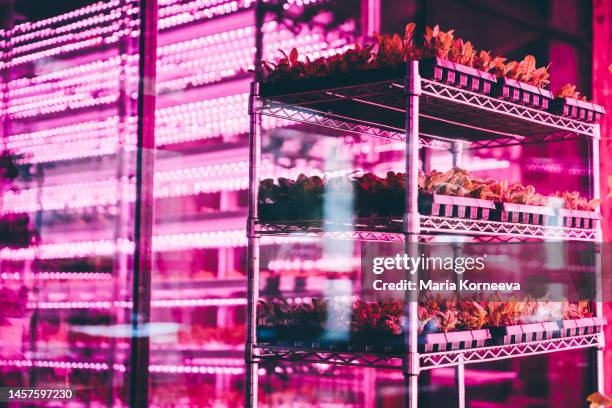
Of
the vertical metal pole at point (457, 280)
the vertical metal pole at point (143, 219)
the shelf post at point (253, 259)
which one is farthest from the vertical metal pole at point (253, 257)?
the vertical metal pole at point (457, 280)

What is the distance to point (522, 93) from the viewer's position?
347cm

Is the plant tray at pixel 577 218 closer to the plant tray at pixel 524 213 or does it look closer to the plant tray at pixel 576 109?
the plant tray at pixel 524 213

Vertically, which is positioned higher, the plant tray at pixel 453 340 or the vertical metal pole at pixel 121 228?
the vertical metal pole at pixel 121 228

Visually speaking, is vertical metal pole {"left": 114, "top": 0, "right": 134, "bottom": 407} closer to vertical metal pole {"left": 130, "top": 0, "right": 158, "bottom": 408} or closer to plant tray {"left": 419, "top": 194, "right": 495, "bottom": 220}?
vertical metal pole {"left": 130, "top": 0, "right": 158, "bottom": 408}

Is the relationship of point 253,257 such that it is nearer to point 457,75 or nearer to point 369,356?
point 369,356

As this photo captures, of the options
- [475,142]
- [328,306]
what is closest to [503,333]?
[328,306]

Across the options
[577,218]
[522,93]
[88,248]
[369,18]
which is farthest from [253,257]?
[369,18]

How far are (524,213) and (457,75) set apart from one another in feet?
2.57

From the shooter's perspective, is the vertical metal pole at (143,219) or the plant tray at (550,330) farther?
the vertical metal pole at (143,219)

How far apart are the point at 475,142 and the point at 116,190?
6.36ft

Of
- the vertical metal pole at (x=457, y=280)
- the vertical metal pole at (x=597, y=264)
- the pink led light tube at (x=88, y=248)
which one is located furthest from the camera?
the vertical metal pole at (x=457, y=280)

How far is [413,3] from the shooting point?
189 inches

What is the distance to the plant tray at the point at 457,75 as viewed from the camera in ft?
9.66

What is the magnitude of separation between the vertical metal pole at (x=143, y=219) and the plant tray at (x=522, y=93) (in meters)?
1.65
